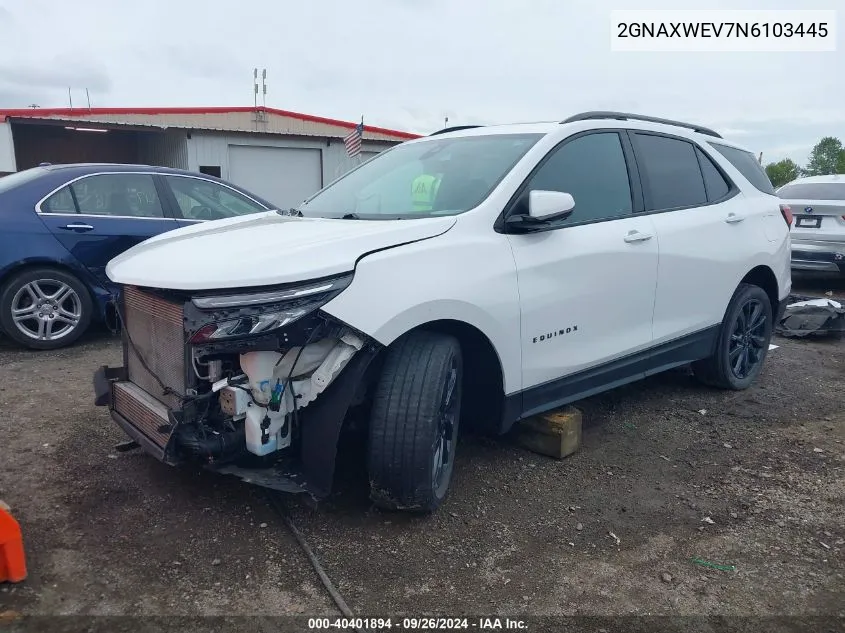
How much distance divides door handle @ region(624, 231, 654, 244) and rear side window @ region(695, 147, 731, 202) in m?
0.98

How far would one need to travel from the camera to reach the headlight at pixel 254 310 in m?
2.54

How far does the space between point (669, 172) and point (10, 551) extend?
13.3 feet

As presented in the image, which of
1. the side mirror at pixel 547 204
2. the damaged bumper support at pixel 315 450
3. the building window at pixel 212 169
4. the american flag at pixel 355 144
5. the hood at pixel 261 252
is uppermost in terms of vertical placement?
the american flag at pixel 355 144

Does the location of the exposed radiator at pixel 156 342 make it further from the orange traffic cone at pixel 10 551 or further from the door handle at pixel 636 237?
the door handle at pixel 636 237

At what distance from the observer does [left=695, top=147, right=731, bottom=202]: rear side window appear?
4.67 m

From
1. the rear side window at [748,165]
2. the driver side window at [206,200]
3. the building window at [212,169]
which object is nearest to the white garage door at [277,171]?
the building window at [212,169]

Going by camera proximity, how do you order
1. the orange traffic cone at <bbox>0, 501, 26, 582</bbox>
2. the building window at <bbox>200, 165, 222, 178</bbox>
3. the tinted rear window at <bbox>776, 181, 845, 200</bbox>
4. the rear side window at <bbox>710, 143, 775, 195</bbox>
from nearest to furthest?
the orange traffic cone at <bbox>0, 501, 26, 582</bbox> → the rear side window at <bbox>710, 143, 775, 195</bbox> → the tinted rear window at <bbox>776, 181, 845, 200</bbox> → the building window at <bbox>200, 165, 222, 178</bbox>

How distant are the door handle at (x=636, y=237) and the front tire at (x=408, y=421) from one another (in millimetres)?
1430

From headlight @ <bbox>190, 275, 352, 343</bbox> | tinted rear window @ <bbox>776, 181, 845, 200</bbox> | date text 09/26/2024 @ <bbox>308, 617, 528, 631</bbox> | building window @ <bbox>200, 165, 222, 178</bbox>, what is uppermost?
building window @ <bbox>200, 165, 222, 178</bbox>

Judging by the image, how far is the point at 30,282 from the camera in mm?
5609

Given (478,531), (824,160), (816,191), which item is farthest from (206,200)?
(824,160)

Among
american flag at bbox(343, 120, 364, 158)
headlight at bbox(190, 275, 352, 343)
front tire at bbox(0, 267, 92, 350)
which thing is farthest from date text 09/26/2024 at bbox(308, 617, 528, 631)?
american flag at bbox(343, 120, 364, 158)

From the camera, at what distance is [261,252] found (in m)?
2.74

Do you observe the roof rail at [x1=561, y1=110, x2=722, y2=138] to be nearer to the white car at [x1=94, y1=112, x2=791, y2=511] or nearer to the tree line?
the white car at [x1=94, y1=112, x2=791, y2=511]
